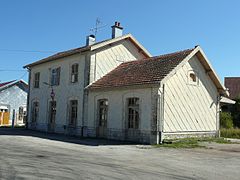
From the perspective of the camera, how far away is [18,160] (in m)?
10.1

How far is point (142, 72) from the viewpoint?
19297 mm

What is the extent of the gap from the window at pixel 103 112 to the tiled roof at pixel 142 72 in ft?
3.23

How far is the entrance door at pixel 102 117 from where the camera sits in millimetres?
20312

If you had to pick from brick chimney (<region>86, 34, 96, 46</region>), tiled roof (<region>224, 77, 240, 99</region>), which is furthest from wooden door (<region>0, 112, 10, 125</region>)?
tiled roof (<region>224, 77, 240, 99</region>)

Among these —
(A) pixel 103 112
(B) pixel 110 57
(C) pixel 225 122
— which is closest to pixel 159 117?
(A) pixel 103 112

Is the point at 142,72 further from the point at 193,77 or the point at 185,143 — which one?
the point at 185,143

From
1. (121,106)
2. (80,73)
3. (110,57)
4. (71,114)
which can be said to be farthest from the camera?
(71,114)

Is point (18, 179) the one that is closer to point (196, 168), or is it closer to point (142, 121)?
point (196, 168)

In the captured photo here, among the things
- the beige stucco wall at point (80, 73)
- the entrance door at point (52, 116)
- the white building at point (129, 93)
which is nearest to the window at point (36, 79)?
the beige stucco wall at point (80, 73)

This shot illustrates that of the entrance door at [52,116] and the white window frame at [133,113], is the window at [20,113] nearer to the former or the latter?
the entrance door at [52,116]

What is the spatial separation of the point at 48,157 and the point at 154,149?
5.47 metres

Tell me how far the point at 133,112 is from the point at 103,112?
2.81 meters

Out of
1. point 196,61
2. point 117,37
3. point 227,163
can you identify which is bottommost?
point 227,163

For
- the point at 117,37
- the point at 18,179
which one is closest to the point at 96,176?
the point at 18,179
